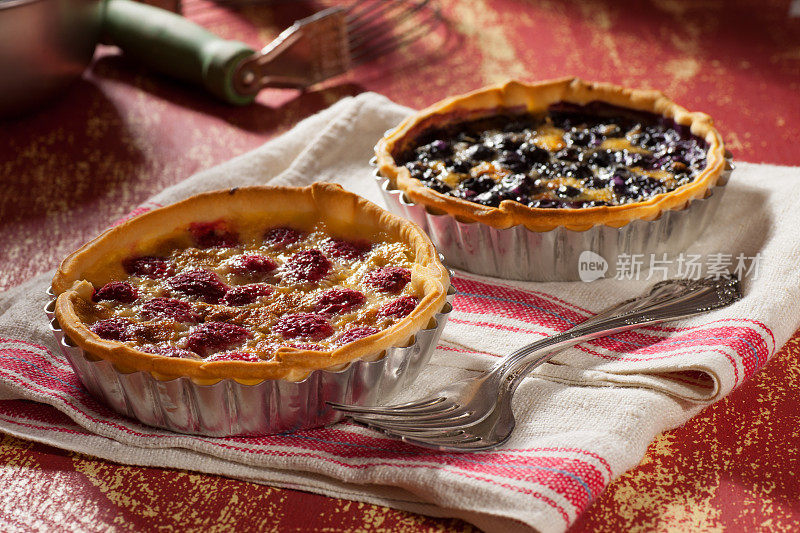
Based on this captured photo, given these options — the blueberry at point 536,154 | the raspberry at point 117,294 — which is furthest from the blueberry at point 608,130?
the raspberry at point 117,294

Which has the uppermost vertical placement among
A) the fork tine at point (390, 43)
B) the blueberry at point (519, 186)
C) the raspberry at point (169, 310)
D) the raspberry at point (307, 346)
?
the raspberry at point (307, 346)

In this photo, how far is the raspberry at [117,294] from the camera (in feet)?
6.42

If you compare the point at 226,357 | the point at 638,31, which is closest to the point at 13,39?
the point at 226,357

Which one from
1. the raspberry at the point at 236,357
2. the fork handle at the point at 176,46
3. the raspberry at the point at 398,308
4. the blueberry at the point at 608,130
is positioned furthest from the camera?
the fork handle at the point at 176,46

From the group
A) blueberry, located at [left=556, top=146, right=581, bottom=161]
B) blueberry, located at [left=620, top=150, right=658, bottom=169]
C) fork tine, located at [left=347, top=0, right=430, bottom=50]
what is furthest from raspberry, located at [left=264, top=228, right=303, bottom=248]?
fork tine, located at [left=347, top=0, right=430, bottom=50]

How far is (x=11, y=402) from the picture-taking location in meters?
1.90

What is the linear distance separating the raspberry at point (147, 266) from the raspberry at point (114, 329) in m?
0.22

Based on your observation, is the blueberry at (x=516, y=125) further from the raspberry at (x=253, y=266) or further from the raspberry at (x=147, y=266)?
the raspberry at (x=147, y=266)

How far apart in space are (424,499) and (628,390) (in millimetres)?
496

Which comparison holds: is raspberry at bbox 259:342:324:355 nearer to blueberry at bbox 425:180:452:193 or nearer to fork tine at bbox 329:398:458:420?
fork tine at bbox 329:398:458:420

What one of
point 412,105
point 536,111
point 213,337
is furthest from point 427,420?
point 412,105

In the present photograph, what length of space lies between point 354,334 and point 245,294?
0.99ft

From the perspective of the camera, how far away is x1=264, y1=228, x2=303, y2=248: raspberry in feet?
7.16

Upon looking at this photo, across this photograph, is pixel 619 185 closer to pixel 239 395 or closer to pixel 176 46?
pixel 239 395
